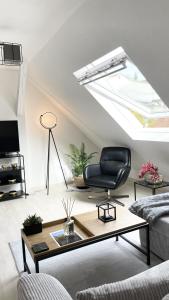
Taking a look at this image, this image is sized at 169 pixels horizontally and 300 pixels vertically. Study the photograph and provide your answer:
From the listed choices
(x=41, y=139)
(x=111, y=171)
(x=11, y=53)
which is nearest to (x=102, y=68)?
(x=11, y=53)

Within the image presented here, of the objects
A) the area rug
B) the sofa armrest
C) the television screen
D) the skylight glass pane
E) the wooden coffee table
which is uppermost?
the television screen

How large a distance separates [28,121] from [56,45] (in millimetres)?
2039

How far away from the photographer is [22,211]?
3.79 metres

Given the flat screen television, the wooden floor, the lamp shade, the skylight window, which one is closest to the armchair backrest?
the skylight window

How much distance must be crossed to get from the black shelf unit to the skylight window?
6.42 feet

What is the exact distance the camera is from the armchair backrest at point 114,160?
4336 mm

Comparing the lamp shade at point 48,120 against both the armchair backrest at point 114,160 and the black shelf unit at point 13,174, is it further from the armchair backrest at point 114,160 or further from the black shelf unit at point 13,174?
the armchair backrest at point 114,160

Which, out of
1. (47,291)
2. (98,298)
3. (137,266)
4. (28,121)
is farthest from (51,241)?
(28,121)

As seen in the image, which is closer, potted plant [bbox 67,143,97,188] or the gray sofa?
the gray sofa

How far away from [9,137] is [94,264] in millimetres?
2976

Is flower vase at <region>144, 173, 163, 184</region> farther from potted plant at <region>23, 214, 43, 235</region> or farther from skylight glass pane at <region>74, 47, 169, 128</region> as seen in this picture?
potted plant at <region>23, 214, 43, 235</region>

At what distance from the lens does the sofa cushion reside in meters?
0.89

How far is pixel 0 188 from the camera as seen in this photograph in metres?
4.68

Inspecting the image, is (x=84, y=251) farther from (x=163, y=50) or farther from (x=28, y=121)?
(x=28, y=121)
